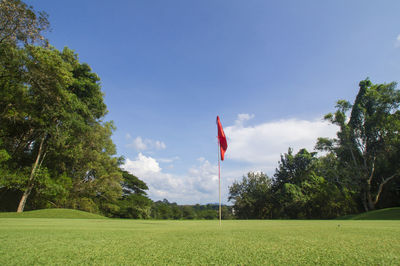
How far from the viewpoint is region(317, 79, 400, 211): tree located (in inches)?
866

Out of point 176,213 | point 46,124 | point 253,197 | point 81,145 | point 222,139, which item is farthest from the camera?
point 176,213

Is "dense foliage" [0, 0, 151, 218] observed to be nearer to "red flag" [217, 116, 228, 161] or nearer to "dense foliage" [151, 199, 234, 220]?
"red flag" [217, 116, 228, 161]

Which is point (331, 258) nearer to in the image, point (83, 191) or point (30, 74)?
point (30, 74)

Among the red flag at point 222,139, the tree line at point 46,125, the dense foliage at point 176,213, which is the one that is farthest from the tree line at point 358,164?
the tree line at point 46,125

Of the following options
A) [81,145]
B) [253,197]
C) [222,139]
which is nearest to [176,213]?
[253,197]

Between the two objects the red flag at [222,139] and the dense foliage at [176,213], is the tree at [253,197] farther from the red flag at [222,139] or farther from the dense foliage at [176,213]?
the red flag at [222,139]

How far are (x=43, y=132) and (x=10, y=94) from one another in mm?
4114

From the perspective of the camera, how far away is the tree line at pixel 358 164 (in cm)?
2225

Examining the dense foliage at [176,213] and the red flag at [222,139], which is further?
the dense foliage at [176,213]

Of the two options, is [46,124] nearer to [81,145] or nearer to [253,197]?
[81,145]

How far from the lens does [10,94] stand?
15117 mm

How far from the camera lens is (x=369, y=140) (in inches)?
932

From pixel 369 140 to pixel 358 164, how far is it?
3030 mm

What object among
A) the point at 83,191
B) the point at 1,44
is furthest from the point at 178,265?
the point at 83,191
